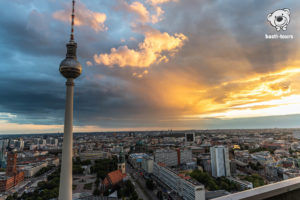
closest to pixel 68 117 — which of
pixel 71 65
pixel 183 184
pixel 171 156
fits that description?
pixel 71 65

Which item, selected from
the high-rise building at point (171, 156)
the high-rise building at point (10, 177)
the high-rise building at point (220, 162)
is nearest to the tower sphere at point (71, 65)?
the high-rise building at point (220, 162)

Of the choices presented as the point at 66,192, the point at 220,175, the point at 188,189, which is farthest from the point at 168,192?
the point at 66,192

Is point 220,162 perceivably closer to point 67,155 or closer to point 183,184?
point 183,184

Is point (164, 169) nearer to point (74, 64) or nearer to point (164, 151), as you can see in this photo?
point (164, 151)

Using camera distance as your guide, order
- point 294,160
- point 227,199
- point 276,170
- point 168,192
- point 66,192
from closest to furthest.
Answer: point 227,199 → point 66,192 → point 168,192 → point 276,170 → point 294,160

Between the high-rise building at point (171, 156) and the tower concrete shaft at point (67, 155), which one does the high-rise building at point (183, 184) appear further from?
the tower concrete shaft at point (67, 155)

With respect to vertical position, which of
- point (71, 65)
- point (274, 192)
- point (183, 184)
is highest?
point (71, 65)
